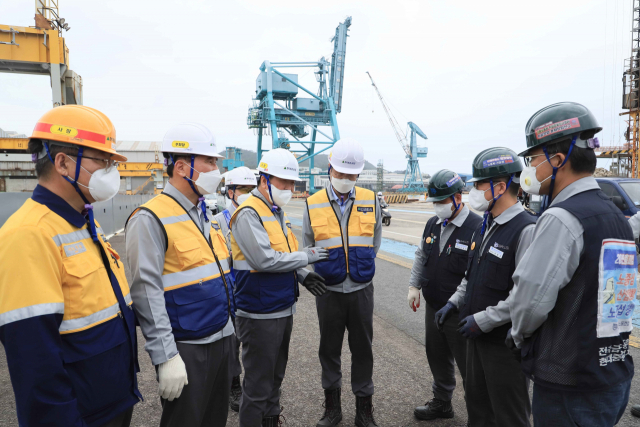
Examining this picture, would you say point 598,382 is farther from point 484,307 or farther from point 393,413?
point 393,413

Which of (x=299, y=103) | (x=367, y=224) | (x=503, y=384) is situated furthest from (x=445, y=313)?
(x=299, y=103)

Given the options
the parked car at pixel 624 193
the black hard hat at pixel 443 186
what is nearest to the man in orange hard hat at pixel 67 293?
the black hard hat at pixel 443 186

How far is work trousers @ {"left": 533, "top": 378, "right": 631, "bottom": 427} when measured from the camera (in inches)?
65.5

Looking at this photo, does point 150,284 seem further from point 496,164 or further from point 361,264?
point 496,164

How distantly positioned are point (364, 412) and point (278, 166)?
218cm

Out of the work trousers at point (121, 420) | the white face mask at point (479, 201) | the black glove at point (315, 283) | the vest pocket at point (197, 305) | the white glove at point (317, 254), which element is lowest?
the work trousers at point (121, 420)

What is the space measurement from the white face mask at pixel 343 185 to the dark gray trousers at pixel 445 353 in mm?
1322

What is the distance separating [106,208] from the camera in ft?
43.1

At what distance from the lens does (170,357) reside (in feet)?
6.59

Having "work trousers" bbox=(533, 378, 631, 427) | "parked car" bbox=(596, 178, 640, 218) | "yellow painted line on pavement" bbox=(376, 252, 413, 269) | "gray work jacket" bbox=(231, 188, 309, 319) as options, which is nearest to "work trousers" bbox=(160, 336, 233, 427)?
"gray work jacket" bbox=(231, 188, 309, 319)

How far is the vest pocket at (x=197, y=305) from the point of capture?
7.04ft

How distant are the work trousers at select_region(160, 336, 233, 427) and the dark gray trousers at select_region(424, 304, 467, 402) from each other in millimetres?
1810

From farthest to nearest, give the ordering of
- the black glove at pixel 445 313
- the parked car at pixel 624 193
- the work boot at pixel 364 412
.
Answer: the parked car at pixel 624 193
the work boot at pixel 364 412
the black glove at pixel 445 313

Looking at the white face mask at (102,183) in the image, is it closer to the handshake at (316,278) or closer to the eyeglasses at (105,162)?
the eyeglasses at (105,162)
